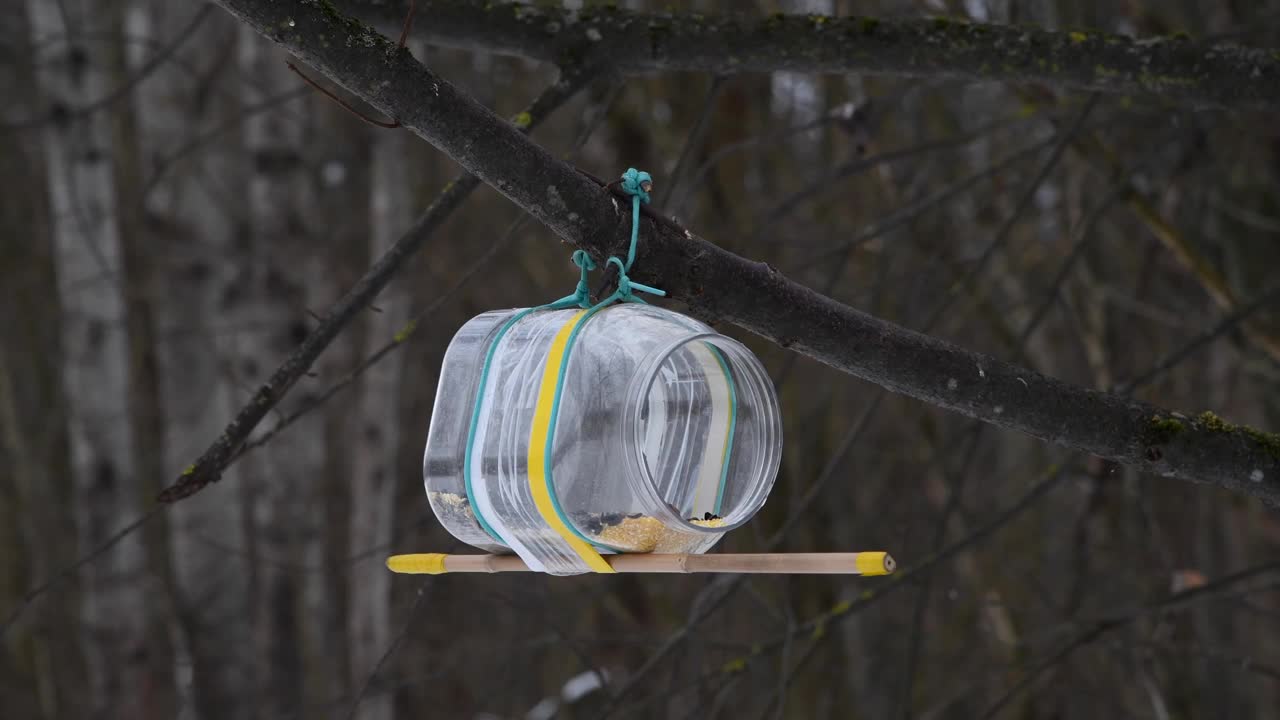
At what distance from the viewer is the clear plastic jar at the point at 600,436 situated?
1470 mm

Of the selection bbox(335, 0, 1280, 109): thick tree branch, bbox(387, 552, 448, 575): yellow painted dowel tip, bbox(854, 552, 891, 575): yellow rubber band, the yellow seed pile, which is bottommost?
bbox(854, 552, 891, 575): yellow rubber band

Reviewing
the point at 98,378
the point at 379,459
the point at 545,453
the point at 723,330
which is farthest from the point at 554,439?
the point at 98,378

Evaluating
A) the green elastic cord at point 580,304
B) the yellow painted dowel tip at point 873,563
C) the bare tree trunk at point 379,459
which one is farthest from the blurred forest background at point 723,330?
the yellow painted dowel tip at point 873,563

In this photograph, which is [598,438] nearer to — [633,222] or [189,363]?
[633,222]

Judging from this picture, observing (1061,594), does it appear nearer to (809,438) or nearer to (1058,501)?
Answer: (1058,501)

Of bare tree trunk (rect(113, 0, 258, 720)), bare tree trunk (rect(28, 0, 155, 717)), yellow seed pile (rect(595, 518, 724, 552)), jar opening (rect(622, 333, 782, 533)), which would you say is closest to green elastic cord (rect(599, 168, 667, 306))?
jar opening (rect(622, 333, 782, 533))

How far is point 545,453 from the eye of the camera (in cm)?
146

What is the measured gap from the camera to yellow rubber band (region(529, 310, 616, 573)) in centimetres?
146

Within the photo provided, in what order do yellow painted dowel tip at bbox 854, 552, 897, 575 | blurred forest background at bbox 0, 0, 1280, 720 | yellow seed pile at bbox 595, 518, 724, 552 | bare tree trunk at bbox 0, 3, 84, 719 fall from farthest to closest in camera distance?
1. bare tree trunk at bbox 0, 3, 84, 719
2. blurred forest background at bbox 0, 0, 1280, 720
3. yellow seed pile at bbox 595, 518, 724, 552
4. yellow painted dowel tip at bbox 854, 552, 897, 575

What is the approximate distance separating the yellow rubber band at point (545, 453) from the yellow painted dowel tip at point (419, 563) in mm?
253

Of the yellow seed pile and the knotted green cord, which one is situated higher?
the knotted green cord

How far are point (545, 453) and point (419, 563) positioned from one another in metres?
0.36

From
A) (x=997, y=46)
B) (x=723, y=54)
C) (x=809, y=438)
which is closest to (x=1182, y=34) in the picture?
(x=997, y=46)

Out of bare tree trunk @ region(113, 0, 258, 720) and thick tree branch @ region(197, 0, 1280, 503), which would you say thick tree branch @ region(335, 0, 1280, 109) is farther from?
bare tree trunk @ region(113, 0, 258, 720)
